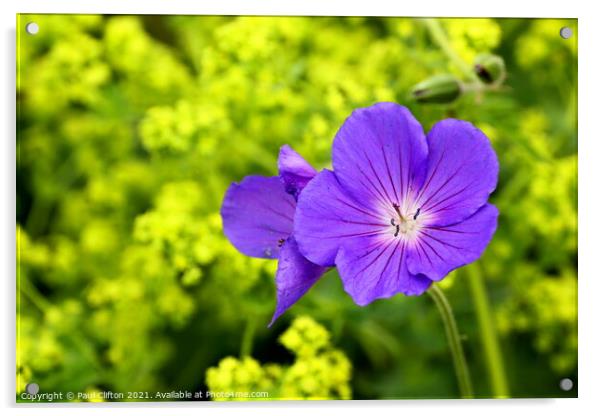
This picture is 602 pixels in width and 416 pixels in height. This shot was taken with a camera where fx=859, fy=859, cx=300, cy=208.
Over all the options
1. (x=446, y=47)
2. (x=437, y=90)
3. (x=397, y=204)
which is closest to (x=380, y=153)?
(x=397, y=204)

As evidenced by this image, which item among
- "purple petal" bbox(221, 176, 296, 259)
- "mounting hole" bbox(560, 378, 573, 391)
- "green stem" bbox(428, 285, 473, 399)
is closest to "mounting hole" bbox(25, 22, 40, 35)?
"purple petal" bbox(221, 176, 296, 259)

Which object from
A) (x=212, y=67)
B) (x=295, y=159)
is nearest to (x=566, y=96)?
(x=212, y=67)

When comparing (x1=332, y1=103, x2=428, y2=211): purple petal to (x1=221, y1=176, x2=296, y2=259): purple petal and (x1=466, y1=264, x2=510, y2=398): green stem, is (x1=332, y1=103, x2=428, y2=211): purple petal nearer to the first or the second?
(x1=221, y1=176, x2=296, y2=259): purple petal

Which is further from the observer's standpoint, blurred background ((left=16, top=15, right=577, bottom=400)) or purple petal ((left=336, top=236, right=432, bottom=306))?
blurred background ((left=16, top=15, right=577, bottom=400))

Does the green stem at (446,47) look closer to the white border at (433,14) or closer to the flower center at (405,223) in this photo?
the white border at (433,14)

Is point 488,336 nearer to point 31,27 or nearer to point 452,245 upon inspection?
point 452,245
